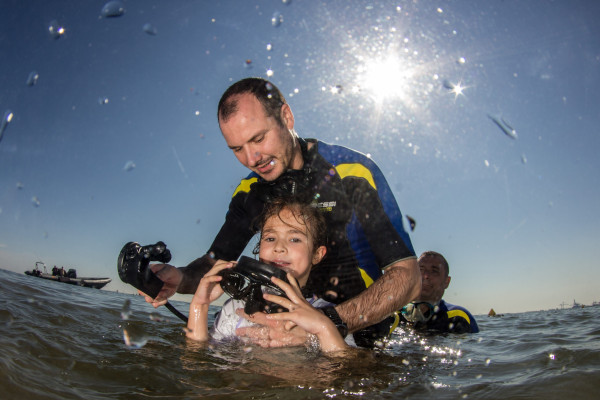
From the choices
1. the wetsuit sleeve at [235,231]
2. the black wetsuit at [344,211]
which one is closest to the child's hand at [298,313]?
the black wetsuit at [344,211]

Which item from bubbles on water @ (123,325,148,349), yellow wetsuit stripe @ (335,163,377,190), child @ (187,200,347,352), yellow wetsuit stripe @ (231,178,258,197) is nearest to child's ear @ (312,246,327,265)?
child @ (187,200,347,352)

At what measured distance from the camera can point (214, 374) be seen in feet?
6.66

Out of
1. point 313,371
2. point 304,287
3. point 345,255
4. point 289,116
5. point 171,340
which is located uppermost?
point 289,116

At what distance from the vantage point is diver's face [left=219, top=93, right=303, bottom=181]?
3.25 metres

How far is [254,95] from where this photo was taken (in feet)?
11.1

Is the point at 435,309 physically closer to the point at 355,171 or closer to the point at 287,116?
the point at 355,171

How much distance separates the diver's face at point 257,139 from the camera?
128 inches

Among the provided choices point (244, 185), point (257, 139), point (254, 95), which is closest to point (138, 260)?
point (257, 139)

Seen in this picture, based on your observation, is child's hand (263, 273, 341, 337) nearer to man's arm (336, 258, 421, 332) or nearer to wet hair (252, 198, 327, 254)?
man's arm (336, 258, 421, 332)

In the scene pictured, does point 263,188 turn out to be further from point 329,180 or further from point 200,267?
point 200,267

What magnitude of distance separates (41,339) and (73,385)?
956mm

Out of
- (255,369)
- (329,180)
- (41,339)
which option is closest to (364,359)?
(255,369)

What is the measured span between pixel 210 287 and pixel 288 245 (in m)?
0.72

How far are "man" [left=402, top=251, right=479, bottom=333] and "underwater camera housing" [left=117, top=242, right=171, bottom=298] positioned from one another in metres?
4.37
